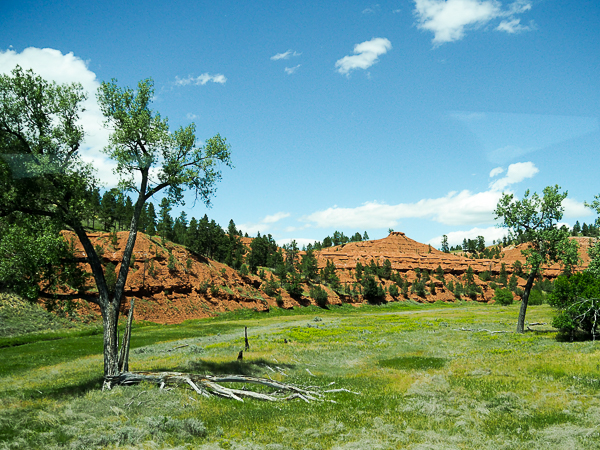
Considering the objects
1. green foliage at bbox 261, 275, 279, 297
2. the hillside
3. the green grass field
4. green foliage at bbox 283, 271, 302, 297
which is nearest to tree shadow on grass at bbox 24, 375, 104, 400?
the green grass field

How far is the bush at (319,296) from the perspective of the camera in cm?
10876

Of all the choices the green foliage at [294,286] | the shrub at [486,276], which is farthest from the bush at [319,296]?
the shrub at [486,276]

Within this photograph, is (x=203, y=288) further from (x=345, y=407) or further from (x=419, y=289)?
(x=419, y=289)

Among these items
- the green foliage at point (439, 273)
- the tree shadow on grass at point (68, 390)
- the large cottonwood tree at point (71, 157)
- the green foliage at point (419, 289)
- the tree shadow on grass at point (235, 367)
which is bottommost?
the green foliage at point (419, 289)

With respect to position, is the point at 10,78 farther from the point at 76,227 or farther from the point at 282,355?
the point at 282,355

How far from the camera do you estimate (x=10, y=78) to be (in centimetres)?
1595

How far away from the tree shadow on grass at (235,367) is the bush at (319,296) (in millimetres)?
84253

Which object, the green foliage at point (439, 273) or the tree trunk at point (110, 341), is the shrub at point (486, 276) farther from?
the tree trunk at point (110, 341)

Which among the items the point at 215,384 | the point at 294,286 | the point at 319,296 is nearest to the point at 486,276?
the point at 319,296

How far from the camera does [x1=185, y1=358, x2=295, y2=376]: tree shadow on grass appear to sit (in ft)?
71.9

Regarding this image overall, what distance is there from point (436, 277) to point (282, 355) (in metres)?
153

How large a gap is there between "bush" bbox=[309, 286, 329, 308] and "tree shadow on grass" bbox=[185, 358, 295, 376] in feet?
276

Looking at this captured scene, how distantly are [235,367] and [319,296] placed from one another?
86773 millimetres

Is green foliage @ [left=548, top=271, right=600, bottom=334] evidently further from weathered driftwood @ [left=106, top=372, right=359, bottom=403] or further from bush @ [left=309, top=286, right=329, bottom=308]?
bush @ [left=309, top=286, right=329, bottom=308]
